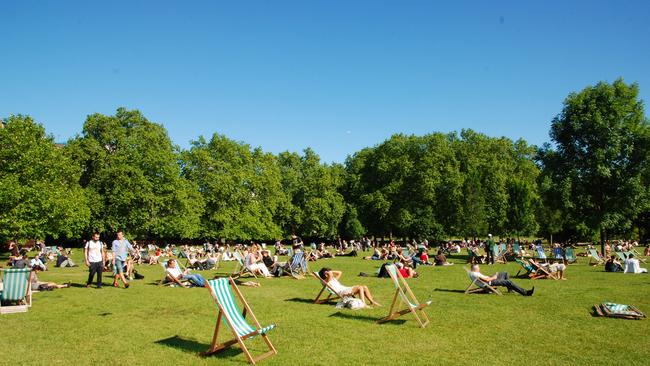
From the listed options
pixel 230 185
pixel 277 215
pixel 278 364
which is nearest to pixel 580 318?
pixel 278 364

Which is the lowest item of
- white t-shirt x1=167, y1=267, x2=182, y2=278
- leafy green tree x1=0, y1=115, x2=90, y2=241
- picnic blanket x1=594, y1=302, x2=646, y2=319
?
white t-shirt x1=167, y1=267, x2=182, y2=278

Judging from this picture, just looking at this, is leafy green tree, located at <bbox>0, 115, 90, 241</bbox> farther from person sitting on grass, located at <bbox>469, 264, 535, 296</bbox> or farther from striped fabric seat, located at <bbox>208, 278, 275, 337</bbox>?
person sitting on grass, located at <bbox>469, 264, 535, 296</bbox>

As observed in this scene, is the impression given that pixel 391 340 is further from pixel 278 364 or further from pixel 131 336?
pixel 131 336

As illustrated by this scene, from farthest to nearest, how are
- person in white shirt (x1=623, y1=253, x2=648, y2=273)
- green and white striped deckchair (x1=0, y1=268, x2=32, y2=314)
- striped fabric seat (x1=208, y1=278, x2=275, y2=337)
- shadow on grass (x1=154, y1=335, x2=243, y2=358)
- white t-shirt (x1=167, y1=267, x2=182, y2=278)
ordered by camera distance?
person in white shirt (x1=623, y1=253, x2=648, y2=273) < white t-shirt (x1=167, y1=267, x2=182, y2=278) < green and white striped deckchair (x1=0, y1=268, x2=32, y2=314) < shadow on grass (x1=154, y1=335, x2=243, y2=358) < striped fabric seat (x1=208, y1=278, x2=275, y2=337)

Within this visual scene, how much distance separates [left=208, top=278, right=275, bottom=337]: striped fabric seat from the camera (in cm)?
713

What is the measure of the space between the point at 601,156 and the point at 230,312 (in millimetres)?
31148

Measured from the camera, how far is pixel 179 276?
1616 centimetres

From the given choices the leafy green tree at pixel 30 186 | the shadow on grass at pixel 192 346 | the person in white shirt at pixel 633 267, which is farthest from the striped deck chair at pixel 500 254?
the leafy green tree at pixel 30 186

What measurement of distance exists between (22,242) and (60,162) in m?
12.4

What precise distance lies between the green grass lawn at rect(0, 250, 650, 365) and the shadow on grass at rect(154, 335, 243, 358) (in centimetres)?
2

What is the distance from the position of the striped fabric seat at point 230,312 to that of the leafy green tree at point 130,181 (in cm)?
3828

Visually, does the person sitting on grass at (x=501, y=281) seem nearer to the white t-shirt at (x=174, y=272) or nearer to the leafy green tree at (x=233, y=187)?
the white t-shirt at (x=174, y=272)

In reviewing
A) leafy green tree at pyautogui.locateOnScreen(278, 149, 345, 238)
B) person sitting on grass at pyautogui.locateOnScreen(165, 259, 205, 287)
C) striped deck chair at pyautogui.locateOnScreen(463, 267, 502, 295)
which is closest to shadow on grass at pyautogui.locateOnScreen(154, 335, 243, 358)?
person sitting on grass at pyautogui.locateOnScreen(165, 259, 205, 287)

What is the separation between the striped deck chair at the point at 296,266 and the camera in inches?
750
